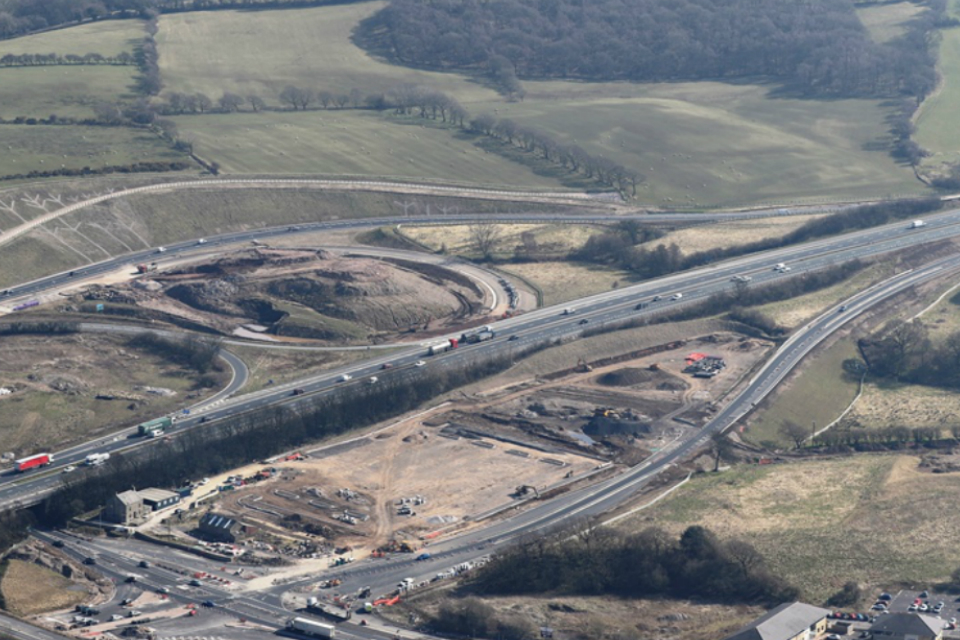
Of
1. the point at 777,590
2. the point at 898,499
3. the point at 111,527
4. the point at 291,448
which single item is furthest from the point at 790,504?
the point at 111,527

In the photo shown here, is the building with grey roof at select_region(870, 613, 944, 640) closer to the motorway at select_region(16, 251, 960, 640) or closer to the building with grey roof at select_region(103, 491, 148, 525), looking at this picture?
the motorway at select_region(16, 251, 960, 640)

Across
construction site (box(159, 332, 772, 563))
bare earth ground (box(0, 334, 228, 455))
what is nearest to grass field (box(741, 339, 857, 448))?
construction site (box(159, 332, 772, 563))

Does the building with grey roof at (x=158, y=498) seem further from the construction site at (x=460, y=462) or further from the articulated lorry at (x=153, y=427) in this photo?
the articulated lorry at (x=153, y=427)

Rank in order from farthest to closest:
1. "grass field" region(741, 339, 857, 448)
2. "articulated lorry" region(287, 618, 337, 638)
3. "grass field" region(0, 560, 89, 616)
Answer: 1. "grass field" region(741, 339, 857, 448)
2. "grass field" region(0, 560, 89, 616)
3. "articulated lorry" region(287, 618, 337, 638)

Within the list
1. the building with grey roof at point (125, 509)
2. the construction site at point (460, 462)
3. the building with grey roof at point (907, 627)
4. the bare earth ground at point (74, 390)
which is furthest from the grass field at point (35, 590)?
the building with grey roof at point (907, 627)

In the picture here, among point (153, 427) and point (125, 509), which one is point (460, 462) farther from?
point (125, 509)

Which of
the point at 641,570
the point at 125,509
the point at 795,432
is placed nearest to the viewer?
the point at 641,570

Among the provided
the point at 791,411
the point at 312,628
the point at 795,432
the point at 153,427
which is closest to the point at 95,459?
the point at 153,427
